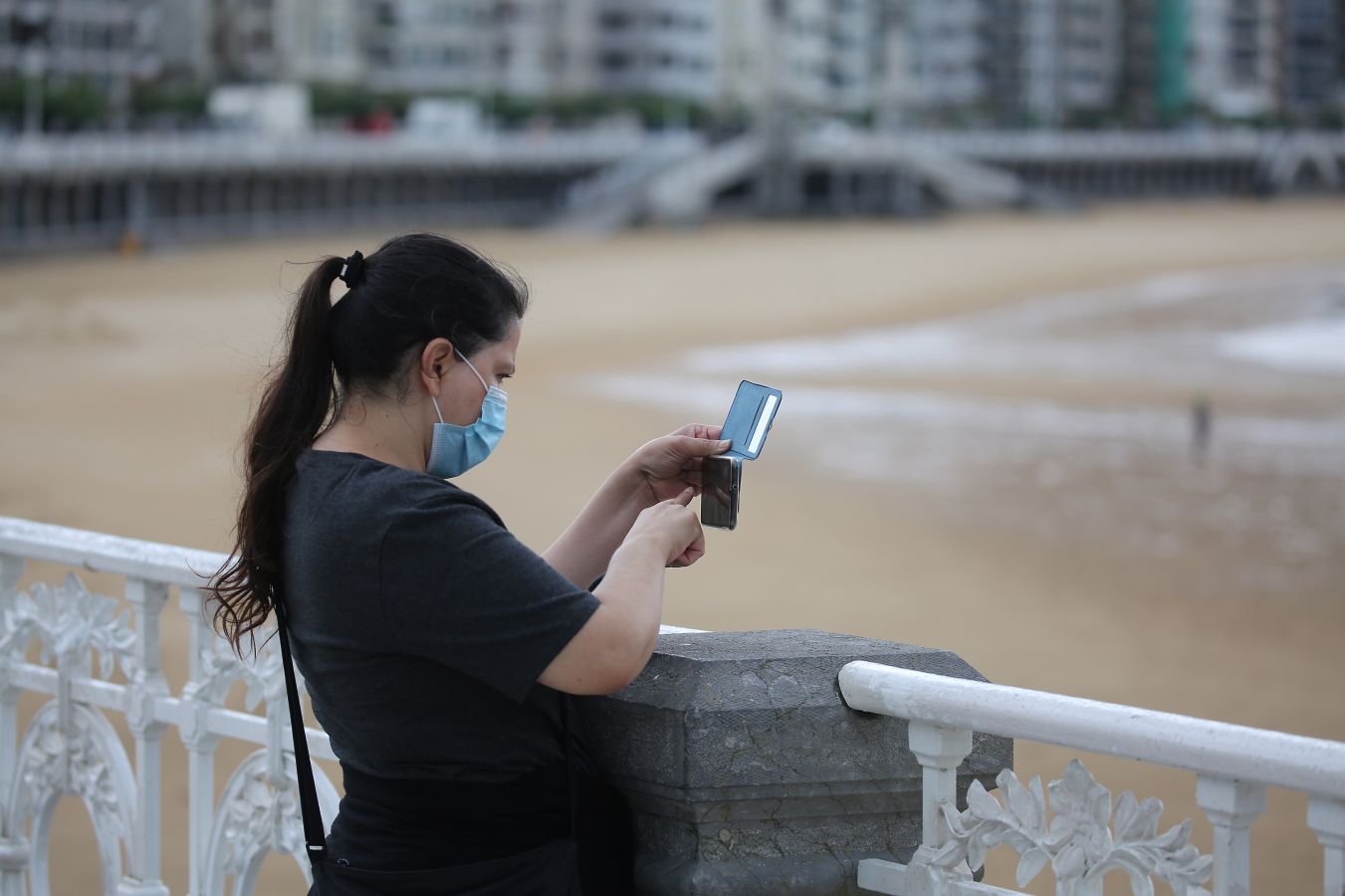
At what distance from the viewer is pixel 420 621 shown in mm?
2168

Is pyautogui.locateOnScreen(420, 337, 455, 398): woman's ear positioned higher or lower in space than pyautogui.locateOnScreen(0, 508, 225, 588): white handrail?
higher

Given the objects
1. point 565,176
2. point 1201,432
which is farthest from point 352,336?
point 565,176

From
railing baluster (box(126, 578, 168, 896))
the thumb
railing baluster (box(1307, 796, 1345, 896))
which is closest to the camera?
railing baluster (box(1307, 796, 1345, 896))

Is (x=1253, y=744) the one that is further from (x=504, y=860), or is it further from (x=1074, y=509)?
(x=1074, y=509)

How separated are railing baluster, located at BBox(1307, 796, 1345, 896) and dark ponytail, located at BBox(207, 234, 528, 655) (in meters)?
1.18

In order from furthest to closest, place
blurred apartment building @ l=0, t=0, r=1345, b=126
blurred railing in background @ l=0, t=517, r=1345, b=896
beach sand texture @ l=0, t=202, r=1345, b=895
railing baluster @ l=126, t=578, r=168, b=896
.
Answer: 1. blurred apartment building @ l=0, t=0, r=1345, b=126
2. beach sand texture @ l=0, t=202, r=1345, b=895
3. railing baluster @ l=126, t=578, r=168, b=896
4. blurred railing in background @ l=0, t=517, r=1345, b=896

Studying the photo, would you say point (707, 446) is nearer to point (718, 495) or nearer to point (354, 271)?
point (718, 495)

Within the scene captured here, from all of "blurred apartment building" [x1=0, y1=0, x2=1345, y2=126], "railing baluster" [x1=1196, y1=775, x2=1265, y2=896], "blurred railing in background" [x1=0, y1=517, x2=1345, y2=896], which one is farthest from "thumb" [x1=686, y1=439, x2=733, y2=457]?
"blurred apartment building" [x1=0, y1=0, x2=1345, y2=126]

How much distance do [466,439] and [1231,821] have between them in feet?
3.63

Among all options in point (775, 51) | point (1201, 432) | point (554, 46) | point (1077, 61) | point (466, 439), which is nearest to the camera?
point (466, 439)

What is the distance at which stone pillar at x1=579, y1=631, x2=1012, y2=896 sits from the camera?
91.0 inches

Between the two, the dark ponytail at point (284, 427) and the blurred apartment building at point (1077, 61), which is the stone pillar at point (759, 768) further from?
the blurred apartment building at point (1077, 61)

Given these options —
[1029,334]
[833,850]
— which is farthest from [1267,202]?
[833,850]

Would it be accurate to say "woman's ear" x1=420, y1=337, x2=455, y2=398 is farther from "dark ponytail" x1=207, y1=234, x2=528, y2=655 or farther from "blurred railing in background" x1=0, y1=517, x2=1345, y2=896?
"blurred railing in background" x1=0, y1=517, x2=1345, y2=896
